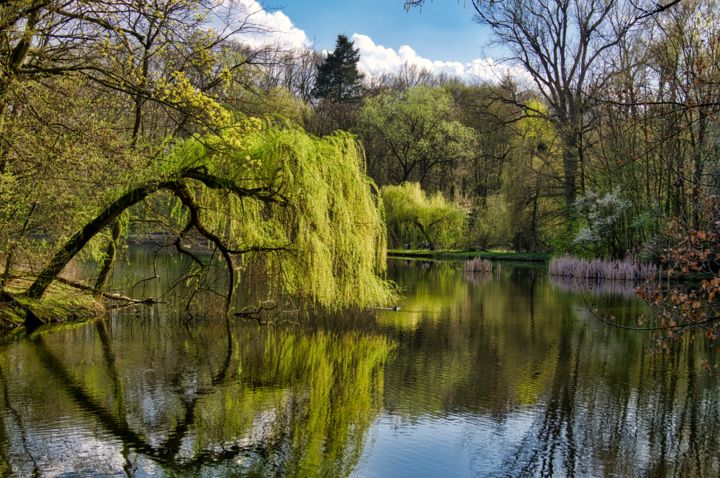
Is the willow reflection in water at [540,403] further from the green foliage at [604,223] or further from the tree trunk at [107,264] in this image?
the green foliage at [604,223]

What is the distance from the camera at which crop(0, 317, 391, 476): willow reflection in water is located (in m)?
5.59

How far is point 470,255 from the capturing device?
33.8 metres

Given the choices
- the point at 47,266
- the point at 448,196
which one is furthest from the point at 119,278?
the point at 448,196

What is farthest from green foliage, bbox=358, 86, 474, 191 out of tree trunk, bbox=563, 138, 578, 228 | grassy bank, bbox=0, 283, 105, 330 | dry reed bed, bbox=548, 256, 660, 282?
grassy bank, bbox=0, 283, 105, 330

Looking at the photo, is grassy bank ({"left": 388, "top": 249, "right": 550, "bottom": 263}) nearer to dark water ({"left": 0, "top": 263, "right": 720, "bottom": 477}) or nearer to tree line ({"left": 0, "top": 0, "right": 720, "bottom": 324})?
tree line ({"left": 0, "top": 0, "right": 720, "bottom": 324})

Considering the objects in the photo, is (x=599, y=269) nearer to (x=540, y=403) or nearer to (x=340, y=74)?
(x=540, y=403)

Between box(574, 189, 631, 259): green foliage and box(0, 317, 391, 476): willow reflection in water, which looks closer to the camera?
box(0, 317, 391, 476): willow reflection in water

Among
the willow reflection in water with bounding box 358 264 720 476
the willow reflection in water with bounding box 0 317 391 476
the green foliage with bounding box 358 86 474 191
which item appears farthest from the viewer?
the green foliage with bounding box 358 86 474 191

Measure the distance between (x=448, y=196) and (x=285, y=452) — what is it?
3406cm

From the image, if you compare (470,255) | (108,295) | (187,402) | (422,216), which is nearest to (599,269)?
(470,255)

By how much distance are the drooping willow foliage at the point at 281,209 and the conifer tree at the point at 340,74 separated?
3580 centimetres

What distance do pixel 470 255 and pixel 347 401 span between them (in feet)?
88.0

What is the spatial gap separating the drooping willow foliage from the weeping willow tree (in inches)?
0.6

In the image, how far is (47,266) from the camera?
1076 cm
